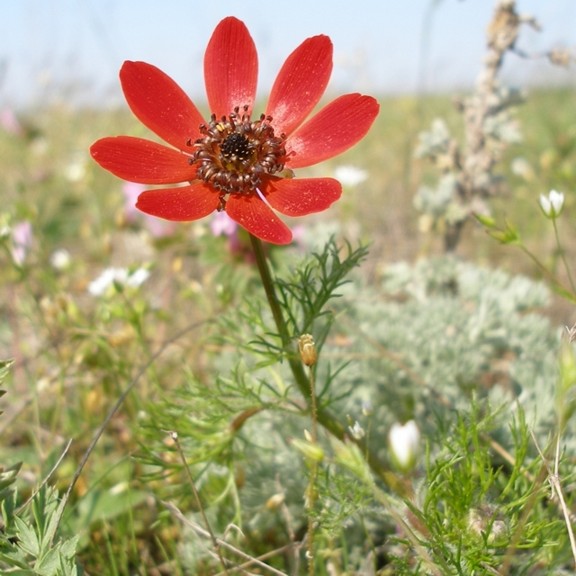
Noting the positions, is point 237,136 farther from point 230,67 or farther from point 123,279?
point 123,279

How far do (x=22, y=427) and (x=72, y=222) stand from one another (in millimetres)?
2065

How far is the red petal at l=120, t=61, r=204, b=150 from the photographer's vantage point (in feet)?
3.84

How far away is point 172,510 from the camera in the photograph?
1173mm

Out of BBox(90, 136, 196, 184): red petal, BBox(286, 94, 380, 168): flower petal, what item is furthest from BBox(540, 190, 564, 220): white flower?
BBox(90, 136, 196, 184): red petal

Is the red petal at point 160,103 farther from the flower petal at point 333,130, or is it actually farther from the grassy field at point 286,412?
the grassy field at point 286,412

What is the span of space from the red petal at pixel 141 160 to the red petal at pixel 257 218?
0.38 ft

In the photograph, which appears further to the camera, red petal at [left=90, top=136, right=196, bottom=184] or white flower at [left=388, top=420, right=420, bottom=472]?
red petal at [left=90, top=136, right=196, bottom=184]

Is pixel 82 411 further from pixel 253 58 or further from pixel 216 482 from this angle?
pixel 253 58

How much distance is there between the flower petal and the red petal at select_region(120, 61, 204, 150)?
18 centimetres

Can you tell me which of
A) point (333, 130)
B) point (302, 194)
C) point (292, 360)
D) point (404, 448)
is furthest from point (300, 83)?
point (404, 448)

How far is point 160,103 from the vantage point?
1212mm

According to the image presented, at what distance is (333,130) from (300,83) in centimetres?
12

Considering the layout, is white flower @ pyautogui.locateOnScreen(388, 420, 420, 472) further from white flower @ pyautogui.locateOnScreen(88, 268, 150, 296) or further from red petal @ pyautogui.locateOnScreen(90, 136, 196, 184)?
white flower @ pyautogui.locateOnScreen(88, 268, 150, 296)

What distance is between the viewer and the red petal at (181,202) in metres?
1.03
